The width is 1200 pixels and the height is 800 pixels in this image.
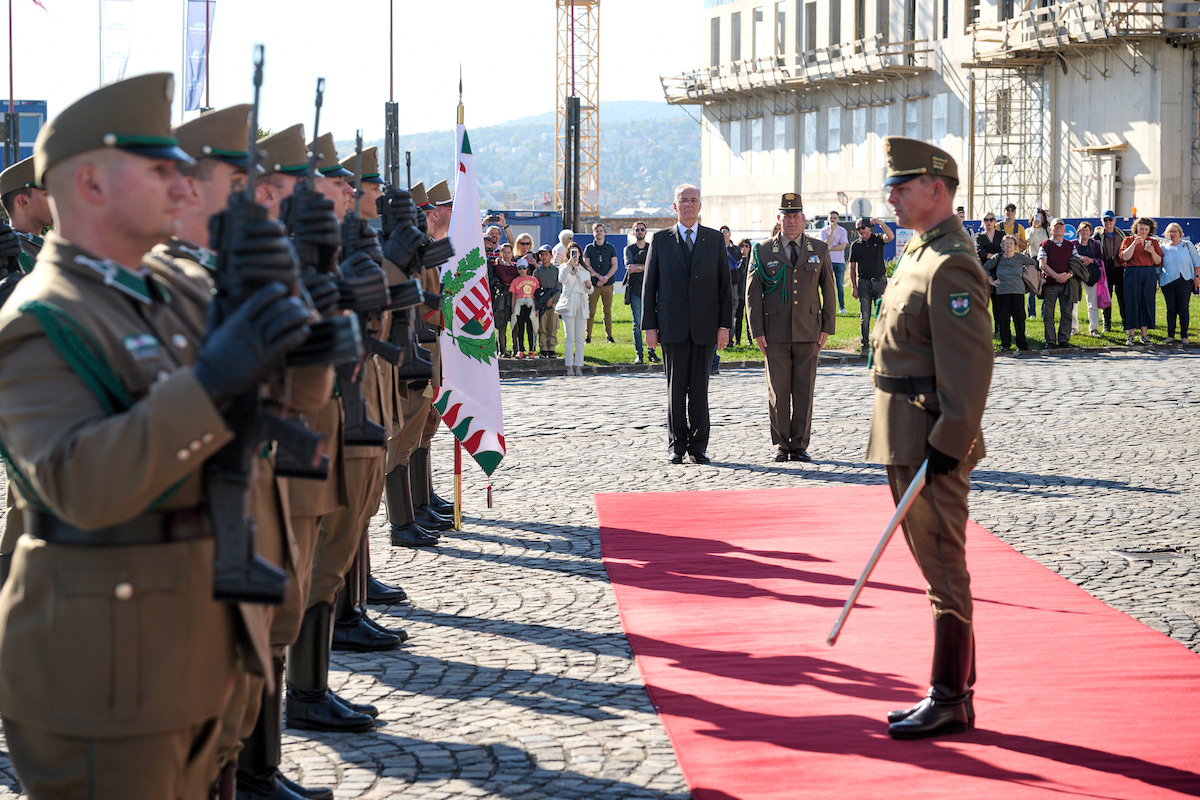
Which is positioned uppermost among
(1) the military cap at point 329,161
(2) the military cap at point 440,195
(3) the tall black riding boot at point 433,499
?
A: (2) the military cap at point 440,195

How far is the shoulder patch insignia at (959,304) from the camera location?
16.2 feet

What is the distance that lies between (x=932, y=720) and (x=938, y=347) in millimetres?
Result: 1415

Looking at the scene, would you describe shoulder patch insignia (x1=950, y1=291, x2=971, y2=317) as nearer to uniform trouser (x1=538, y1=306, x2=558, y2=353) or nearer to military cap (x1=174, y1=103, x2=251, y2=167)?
military cap (x1=174, y1=103, x2=251, y2=167)

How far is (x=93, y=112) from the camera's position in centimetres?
281

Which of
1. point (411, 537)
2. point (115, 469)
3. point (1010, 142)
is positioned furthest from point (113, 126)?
point (1010, 142)

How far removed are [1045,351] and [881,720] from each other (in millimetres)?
17309

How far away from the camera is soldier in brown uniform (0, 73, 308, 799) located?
8.34 ft

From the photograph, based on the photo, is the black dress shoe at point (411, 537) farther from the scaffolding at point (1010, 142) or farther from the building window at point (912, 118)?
the building window at point (912, 118)

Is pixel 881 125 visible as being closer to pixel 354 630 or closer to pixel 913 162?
pixel 354 630

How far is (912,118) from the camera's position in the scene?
4981 centimetres

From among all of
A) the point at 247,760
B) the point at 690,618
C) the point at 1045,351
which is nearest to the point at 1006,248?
the point at 1045,351

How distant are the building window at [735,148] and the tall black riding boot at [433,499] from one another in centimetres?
5302

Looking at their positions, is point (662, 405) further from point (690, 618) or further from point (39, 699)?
point (39, 699)

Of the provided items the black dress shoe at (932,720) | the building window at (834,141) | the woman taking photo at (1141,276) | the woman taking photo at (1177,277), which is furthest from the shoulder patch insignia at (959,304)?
the building window at (834,141)
